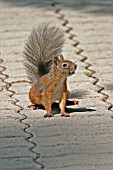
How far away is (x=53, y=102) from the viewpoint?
6.72 meters

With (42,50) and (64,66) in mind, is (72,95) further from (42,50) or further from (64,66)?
(64,66)

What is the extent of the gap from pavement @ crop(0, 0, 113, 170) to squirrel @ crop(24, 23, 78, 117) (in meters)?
0.13

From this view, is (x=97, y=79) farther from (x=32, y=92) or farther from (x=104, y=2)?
(x=104, y=2)

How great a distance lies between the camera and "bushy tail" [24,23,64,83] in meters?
6.92

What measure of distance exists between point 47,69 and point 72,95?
0.41m

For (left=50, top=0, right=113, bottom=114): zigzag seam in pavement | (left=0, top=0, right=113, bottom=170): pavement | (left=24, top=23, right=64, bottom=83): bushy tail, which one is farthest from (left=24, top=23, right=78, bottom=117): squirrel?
(left=50, top=0, right=113, bottom=114): zigzag seam in pavement

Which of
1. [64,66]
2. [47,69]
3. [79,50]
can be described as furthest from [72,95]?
[79,50]

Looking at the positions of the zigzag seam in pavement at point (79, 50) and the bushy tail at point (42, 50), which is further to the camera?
the zigzag seam in pavement at point (79, 50)

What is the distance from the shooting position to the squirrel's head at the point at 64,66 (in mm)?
6344

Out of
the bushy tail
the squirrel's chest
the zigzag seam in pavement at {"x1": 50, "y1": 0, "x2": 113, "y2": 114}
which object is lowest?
the zigzag seam in pavement at {"x1": 50, "y1": 0, "x2": 113, "y2": 114}

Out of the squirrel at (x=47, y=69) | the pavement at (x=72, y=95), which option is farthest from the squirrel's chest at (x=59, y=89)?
the pavement at (x=72, y=95)

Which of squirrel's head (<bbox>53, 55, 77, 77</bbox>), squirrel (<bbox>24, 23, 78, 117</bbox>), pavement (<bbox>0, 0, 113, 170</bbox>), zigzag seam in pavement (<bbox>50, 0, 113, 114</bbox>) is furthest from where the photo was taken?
zigzag seam in pavement (<bbox>50, 0, 113, 114</bbox>)

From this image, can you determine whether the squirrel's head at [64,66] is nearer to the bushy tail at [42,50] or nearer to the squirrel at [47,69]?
the squirrel at [47,69]

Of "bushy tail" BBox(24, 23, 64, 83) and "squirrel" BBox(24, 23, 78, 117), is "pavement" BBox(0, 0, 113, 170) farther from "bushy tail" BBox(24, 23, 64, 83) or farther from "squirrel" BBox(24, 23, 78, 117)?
"bushy tail" BBox(24, 23, 64, 83)
